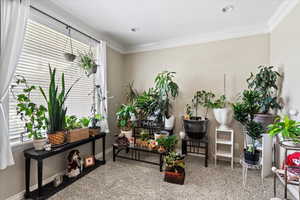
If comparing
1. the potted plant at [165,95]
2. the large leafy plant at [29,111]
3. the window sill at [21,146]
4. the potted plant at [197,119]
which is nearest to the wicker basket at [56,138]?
the large leafy plant at [29,111]

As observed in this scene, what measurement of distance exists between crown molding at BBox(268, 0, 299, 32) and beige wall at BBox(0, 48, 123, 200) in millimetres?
3072

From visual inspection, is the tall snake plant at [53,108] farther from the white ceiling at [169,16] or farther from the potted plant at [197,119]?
the potted plant at [197,119]

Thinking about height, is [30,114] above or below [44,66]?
below

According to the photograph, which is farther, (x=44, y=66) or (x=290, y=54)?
(x=44, y=66)

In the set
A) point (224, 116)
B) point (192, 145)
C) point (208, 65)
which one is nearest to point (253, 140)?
point (224, 116)

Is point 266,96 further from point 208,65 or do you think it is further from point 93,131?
point 93,131

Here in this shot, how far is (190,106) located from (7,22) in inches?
119

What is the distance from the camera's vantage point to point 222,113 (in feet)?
8.23

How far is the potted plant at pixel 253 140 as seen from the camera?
197 cm

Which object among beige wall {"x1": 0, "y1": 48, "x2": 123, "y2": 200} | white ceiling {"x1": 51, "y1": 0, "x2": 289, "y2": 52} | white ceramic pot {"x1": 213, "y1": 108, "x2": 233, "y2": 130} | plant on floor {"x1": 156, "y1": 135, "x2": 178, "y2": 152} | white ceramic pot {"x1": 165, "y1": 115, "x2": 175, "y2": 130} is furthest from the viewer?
white ceramic pot {"x1": 165, "y1": 115, "x2": 175, "y2": 130}

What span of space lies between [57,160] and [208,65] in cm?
320

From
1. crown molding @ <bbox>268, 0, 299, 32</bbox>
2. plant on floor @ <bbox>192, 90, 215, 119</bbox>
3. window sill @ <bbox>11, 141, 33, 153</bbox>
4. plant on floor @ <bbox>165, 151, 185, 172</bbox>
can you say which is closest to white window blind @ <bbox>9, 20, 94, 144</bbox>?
window sill @ <bbox>11, 141, 33, 153</bbox>

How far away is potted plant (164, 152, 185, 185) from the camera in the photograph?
2.00 meters

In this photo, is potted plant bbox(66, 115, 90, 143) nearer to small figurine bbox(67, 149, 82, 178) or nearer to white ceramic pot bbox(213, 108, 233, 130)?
small figurine bbox(67, 149, 82, 178)
